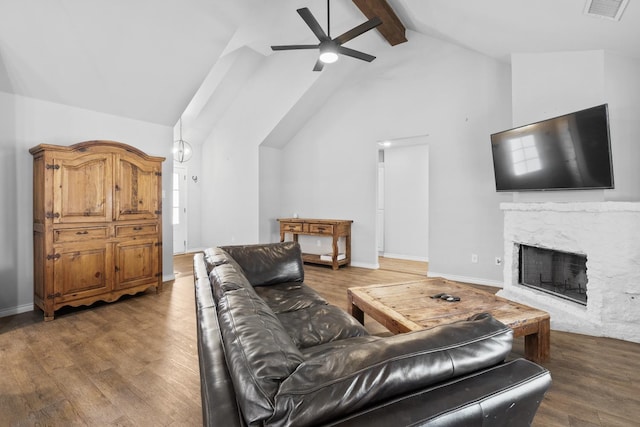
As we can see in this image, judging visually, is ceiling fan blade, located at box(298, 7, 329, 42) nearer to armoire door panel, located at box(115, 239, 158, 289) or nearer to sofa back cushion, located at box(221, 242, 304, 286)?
sofa back cushion, located at box(221, 242, 304, 286)

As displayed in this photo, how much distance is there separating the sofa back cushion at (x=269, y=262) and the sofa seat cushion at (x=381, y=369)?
2.04 m

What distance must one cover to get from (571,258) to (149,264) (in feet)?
15.9

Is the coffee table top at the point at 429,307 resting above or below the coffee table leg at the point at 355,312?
above

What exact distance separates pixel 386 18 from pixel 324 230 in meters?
3.38

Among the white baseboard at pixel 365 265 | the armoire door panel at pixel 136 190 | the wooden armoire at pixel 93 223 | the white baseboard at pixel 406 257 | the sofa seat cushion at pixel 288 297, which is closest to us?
the sofa seat cushion at pixel 288 297

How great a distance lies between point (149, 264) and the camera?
13.0ft

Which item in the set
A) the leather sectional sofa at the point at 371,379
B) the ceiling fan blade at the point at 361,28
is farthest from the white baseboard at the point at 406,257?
the leather sectional sofa at the point at 371,379

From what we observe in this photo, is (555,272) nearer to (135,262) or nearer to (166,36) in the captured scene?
(135,262)

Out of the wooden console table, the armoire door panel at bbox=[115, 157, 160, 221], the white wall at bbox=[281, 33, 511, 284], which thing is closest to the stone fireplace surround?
the white wall at bbox=[281, 33, 511, 284]

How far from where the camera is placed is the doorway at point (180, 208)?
286 inches

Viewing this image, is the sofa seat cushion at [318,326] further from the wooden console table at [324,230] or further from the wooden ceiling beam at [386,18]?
the wooden ceiling beam at [386,18]

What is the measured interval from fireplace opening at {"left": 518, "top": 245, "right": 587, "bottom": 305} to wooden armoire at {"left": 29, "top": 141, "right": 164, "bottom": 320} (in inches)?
180

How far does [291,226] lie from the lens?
237 inches

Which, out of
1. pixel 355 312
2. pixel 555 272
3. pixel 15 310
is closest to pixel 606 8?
pixel 555 272
